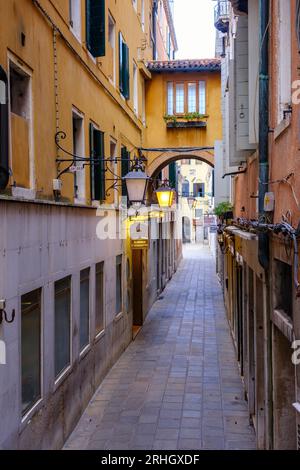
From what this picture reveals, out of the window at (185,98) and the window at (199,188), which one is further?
the window at (199,188)

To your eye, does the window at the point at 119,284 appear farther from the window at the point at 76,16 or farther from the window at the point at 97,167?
the window at the point at 76,16

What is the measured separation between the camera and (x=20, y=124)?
305 inches

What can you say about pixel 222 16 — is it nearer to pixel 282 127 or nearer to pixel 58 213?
pixel 58 213

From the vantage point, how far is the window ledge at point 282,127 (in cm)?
612

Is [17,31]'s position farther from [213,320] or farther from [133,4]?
[213,320]

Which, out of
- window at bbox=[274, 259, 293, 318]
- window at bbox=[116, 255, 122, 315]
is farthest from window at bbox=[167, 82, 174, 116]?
window at bbox=[274, 259, 293, 318]

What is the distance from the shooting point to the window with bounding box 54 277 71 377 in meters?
9.25

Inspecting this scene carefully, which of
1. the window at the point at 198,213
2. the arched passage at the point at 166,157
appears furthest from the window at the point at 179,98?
the window at the point at 198,213

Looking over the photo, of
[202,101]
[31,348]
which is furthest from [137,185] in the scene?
[202,101]

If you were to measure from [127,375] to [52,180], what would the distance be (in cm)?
612

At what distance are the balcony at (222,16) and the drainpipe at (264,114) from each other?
41.1 feet

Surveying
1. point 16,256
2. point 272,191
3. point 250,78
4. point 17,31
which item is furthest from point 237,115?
point 16,256

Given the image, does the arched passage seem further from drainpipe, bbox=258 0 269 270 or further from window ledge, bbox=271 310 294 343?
window ledge, bbox=271 310 294 343

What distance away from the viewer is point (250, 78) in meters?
8.75
